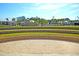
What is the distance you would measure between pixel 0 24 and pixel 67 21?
2.95ft

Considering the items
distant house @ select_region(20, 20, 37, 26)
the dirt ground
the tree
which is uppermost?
the tree

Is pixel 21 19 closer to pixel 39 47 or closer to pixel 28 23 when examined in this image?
pixel 28 23

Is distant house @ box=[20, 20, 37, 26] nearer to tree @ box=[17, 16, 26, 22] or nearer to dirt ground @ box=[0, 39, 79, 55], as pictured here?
tree @ box=[17, 16, 26, 22]

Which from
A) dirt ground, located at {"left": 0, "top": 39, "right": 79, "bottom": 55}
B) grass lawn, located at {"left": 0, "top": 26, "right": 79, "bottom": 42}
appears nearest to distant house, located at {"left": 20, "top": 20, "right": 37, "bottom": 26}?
grass lawn, located at {"left": 0, "top": 26, "right": 79, "bottom": 42}

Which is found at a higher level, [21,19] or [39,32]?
[21,19]

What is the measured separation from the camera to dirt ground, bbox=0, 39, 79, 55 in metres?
2.89

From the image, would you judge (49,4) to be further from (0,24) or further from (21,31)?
(0,24)

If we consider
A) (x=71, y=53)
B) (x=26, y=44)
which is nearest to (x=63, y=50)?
(x=71, y=53)

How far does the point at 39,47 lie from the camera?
292cm

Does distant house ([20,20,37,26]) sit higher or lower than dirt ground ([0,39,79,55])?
higher

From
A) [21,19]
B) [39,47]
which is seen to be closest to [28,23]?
[21,19]

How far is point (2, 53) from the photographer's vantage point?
9.52 feet

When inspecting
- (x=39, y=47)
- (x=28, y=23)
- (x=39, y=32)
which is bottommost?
(x=39, y=47)

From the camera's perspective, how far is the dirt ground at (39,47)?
2895 millimetres
